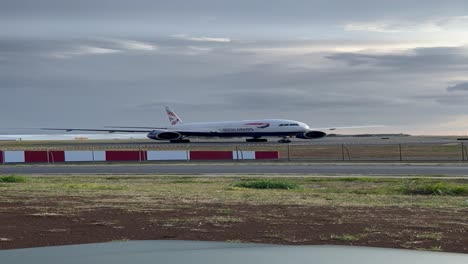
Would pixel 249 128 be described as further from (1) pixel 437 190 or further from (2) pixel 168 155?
(1) pixel 437 190

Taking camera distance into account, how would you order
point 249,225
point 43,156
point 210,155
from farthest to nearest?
point 210,155, point 43,156, point 249,225

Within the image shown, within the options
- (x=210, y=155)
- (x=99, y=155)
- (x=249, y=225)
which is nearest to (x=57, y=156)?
(x=99, y=155)

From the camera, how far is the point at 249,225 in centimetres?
1038

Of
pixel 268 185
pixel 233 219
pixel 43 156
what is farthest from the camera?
pixel 43 156

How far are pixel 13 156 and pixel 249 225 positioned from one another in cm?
3625

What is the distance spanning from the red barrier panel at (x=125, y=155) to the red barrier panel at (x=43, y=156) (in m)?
2.97

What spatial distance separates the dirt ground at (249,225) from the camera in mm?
8977

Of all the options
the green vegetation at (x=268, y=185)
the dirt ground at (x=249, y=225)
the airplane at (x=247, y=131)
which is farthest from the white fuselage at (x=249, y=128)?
the dirt ground at (x=249, y=225)

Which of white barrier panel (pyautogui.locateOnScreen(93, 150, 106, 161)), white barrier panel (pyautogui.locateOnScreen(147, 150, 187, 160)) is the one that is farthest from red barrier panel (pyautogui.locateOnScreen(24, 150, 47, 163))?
white barrier panel (pyautogui.locateOnScreen(147, 150, 187, 160))

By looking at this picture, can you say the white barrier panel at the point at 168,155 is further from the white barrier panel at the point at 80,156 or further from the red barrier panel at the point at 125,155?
the white barrier panel at the point at 80,156

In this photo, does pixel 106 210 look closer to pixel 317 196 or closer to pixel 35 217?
pixel 35 217

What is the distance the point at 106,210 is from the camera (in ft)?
40.7

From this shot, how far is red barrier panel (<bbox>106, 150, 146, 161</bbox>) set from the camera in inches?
1721

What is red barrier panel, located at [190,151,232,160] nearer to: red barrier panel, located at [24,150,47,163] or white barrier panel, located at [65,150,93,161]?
white barrier panel, located at [65,150,93,161]
